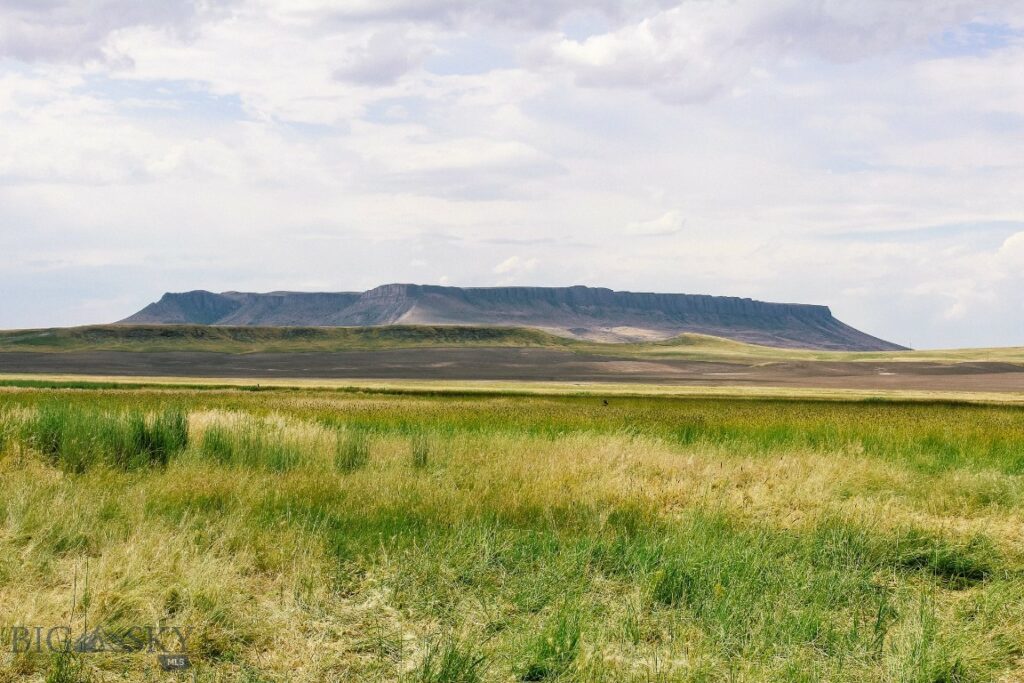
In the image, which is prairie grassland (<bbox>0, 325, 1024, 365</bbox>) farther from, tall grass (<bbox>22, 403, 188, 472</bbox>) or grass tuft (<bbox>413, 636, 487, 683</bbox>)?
grass tuft (<bbox>413, 636, 487, 683</bbox>)

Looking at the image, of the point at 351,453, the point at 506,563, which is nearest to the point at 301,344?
the point at 351,453

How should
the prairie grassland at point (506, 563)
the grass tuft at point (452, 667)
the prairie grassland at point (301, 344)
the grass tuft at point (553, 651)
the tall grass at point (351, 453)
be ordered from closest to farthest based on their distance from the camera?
the grass tuft at point (452, 667) < the grass tuft at point (553, 651) < the prairie grassland at point (506, 563) < the tall grass at point (351, 453) < the prairie grassland at point (301, 344)

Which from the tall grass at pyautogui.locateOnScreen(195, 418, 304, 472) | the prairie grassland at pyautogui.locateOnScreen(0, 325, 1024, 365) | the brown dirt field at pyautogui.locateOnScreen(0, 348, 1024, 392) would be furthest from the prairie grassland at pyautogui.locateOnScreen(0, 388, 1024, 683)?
the prairie grassland at pyautogui.locateOnScreen(0, 325, 1024, 365)

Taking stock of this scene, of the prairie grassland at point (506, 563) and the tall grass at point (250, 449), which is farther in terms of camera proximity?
the tall grass at point (250, 449)

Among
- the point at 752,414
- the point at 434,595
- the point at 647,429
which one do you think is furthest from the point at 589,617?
the point at 752,414

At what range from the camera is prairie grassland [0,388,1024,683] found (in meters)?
6.20

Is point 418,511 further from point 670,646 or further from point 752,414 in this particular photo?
point 752,414

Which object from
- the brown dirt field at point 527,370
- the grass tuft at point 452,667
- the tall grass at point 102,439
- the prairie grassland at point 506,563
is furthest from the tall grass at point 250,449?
the brown dirt field at point 527,370

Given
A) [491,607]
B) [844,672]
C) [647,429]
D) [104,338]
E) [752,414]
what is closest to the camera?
[844,672]

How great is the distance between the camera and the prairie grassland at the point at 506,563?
20.4 ft

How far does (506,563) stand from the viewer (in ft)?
27.8

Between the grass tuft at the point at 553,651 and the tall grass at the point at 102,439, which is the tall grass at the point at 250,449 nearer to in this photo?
the tall grass at the point at 102,439

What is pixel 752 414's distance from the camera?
31.4 meters

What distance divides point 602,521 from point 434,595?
10.1ft
